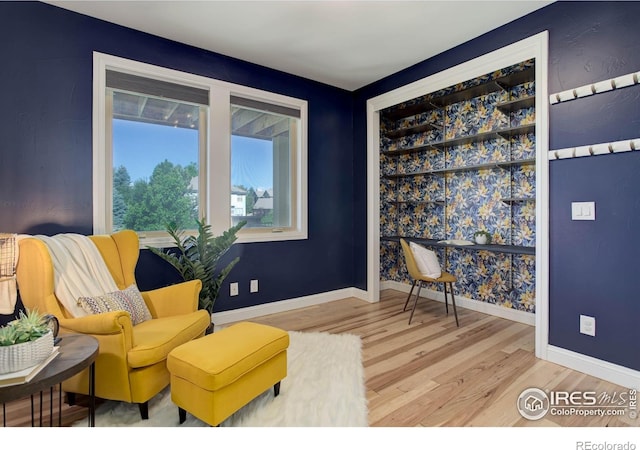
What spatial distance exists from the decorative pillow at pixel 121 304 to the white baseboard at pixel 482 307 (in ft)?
10.6

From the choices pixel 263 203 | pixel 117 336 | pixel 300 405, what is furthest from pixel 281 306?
pixel 117 336

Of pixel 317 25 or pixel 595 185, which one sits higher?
pixel 317 25

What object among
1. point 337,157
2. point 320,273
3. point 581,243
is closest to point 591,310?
point 581,243

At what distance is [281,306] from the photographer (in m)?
3.88

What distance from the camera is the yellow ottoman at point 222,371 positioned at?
166 cm

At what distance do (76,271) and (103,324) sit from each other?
58 centimetres

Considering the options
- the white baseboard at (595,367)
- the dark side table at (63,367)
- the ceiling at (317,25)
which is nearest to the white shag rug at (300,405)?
the dark side table at (63,367)

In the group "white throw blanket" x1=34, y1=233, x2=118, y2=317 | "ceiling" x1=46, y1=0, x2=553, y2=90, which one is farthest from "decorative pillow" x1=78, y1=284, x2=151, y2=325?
"ceiling" x1=46, y1=0, x2=553, y2=90

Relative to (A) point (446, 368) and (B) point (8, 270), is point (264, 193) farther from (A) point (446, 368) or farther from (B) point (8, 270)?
(A) point (446, 368)

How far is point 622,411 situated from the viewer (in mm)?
1965

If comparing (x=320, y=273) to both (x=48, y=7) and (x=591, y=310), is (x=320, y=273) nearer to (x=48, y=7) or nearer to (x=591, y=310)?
(x=591, y=310)

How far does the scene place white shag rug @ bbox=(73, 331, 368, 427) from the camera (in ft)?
6.04

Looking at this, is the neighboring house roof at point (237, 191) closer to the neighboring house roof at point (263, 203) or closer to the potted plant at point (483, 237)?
the neighboring house roof at point (263, 203)
